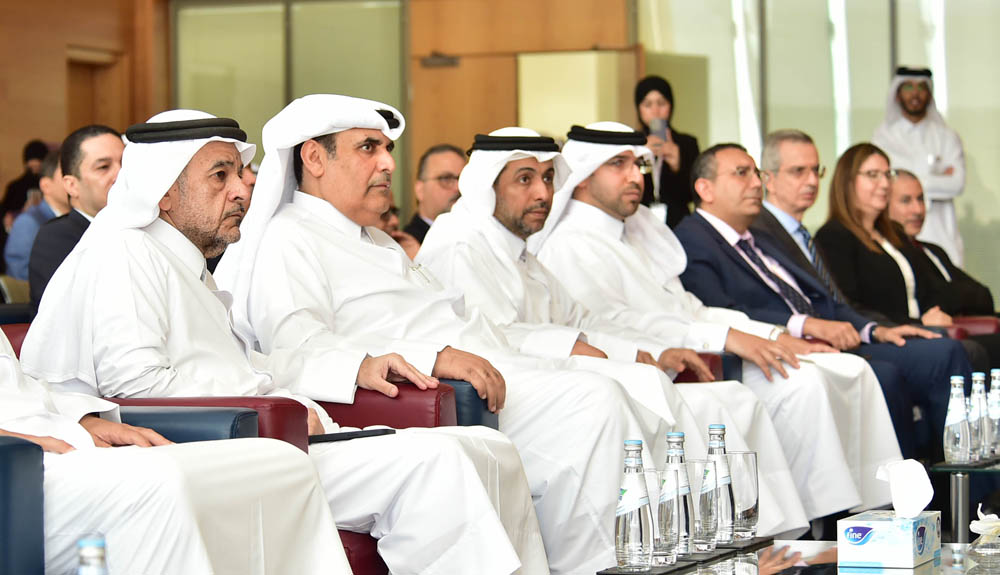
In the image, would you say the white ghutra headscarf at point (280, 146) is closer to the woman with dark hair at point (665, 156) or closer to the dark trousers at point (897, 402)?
the dark trousers at point (897, 402)

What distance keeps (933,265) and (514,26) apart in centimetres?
468

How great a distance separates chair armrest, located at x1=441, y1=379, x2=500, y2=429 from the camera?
388 centimetres

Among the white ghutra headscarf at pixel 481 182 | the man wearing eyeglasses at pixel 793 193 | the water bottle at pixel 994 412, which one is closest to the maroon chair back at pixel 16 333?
the white ghutra headscarf at pixel 481 182

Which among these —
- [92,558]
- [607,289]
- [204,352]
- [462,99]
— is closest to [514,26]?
[462,99]

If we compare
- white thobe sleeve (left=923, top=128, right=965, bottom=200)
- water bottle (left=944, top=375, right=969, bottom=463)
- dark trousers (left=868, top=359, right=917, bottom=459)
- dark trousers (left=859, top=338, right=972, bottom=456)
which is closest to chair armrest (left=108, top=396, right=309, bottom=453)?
water bottle (left=944, top=375, right=969, bottom=463)

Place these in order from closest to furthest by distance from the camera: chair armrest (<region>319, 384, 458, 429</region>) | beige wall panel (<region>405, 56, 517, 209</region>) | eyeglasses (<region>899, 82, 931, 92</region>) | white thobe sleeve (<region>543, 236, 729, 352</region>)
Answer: chair armrest (<region>319, 384, 458, 429</region>) < white thobe sleeve (<region>543, 236, 729, 352</region>) < eyeglasses (<region>899, 82, 931, 92</region>) < beige wall panel (<region>405, 56, 517, 209</region>)

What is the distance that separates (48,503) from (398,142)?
980 cm

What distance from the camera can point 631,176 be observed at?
5891 millimetres

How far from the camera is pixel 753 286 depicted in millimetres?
6277

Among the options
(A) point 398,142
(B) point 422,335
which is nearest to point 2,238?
(A) point 398,142

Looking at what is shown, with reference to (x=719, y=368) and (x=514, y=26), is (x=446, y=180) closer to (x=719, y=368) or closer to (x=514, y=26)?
(x=719, y=368)

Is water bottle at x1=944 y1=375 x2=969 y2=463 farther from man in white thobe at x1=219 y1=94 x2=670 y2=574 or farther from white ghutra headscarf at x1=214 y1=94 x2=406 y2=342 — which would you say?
white ghutra headscarf at x1=214 y1=94 x2=406 y2=342

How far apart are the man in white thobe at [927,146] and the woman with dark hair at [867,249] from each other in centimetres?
281

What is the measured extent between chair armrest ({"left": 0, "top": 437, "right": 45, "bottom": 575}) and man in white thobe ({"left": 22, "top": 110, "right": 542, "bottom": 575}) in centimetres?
90
